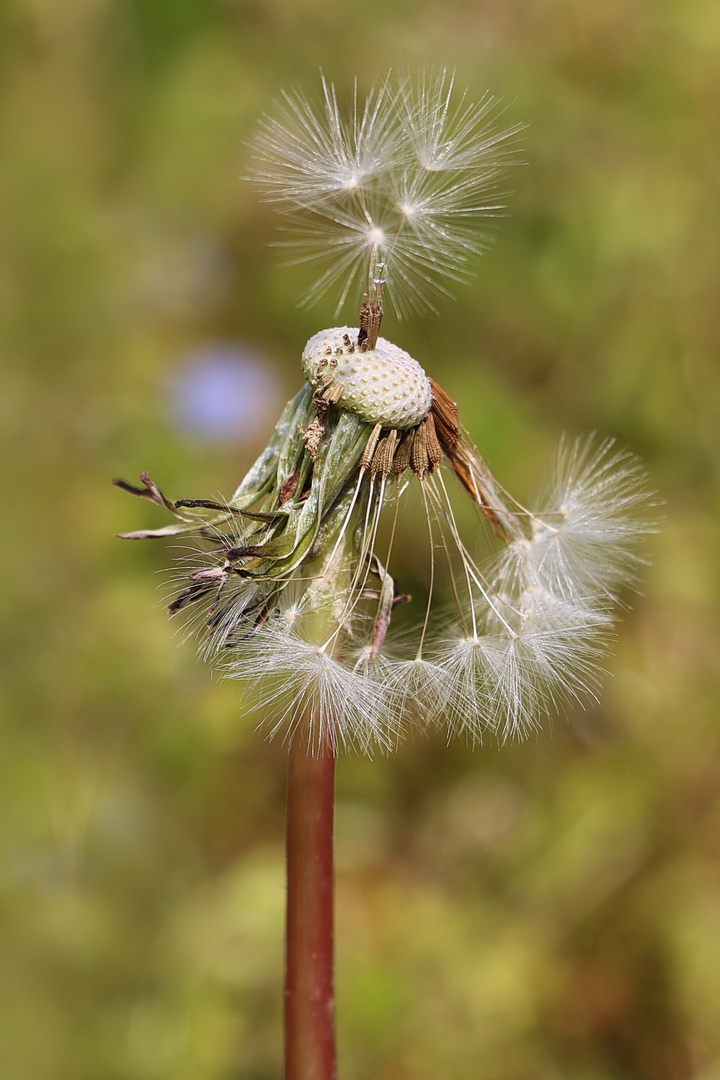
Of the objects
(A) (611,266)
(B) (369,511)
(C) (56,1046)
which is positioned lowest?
(C) (56,1046)

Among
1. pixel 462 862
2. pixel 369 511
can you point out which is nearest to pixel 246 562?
pixel 369 511

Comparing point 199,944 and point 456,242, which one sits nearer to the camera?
point 456,242

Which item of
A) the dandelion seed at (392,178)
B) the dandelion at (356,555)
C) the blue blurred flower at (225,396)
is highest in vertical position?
the blue blurred flower at (225,396)

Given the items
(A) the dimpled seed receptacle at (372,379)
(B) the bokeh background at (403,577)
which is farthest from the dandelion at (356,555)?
(B) the bokeh background at (403,577)

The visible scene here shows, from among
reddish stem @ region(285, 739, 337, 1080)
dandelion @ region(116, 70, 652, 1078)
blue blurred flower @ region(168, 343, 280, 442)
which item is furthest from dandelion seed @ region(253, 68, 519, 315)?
blue blurred flower @ region(168, 343, 280, 442)

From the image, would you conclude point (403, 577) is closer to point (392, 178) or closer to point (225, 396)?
point (225, 396)

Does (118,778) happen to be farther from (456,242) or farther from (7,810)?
(456,242)

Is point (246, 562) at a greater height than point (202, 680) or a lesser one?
lesser

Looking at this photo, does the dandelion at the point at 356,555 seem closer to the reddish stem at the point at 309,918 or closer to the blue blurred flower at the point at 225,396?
the reddish stem at the point at 309,918
